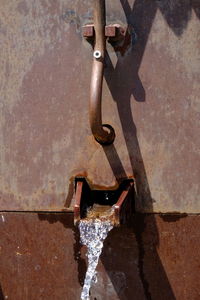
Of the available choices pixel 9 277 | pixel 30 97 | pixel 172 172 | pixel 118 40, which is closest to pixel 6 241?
pixel 9 277

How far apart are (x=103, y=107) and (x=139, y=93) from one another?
0.11 meters

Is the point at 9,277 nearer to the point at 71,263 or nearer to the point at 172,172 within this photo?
the point at 71,263

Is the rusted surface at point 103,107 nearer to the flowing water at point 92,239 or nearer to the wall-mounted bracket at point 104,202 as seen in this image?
the wall-mounted bracket at point 104,202

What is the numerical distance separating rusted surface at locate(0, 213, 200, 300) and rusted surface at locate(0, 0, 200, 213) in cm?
5

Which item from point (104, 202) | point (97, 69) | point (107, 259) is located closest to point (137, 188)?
point (104, 202)

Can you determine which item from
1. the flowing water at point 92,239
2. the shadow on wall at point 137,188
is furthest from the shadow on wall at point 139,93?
the flowing water at point 92,239

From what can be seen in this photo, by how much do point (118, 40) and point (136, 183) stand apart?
15.9 inches

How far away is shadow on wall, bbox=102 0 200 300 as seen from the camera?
1600mm

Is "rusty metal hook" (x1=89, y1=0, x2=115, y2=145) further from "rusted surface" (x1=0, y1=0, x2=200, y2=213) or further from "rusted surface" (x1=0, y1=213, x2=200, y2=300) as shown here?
"rusted surface" (x1=0, y1=213, x2=200, y2=300)

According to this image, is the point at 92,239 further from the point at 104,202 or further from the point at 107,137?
the point at 107,137

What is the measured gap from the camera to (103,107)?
5.42 ft

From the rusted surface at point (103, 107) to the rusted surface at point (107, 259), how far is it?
0.05 meters

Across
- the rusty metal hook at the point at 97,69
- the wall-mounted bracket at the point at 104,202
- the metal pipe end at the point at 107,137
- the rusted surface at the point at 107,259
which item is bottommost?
the rusted surface at the point at 107,259

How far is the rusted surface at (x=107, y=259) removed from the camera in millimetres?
1648
